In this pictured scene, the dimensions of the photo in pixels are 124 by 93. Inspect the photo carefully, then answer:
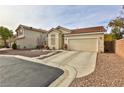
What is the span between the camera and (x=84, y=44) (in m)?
17.6

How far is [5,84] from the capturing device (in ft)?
17.4

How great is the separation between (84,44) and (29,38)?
1250 cm

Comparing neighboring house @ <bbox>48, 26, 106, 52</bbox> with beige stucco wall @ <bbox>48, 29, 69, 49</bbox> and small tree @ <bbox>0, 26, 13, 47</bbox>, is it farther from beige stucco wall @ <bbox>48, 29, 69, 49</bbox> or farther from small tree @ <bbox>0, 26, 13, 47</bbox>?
small tree @ <bbox>0, 26, 13, 47</bbox>

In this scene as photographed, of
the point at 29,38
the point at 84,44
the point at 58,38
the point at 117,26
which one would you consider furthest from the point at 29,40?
the point at 117,26

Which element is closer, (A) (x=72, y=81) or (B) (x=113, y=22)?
(A) (x=72, y=81)

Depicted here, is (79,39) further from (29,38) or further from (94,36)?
(29,38)

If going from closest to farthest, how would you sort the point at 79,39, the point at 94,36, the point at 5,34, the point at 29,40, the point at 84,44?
the point at 94,36 → the point at 84,44 → the point at 79,39 → the point at 29,40 → the point at 5,34

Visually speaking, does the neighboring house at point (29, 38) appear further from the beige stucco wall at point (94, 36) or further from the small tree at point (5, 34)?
the beige stucco wall at point (94, 36)

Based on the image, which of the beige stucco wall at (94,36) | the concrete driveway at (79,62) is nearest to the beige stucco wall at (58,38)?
the beige stucco wall at (94,36)
